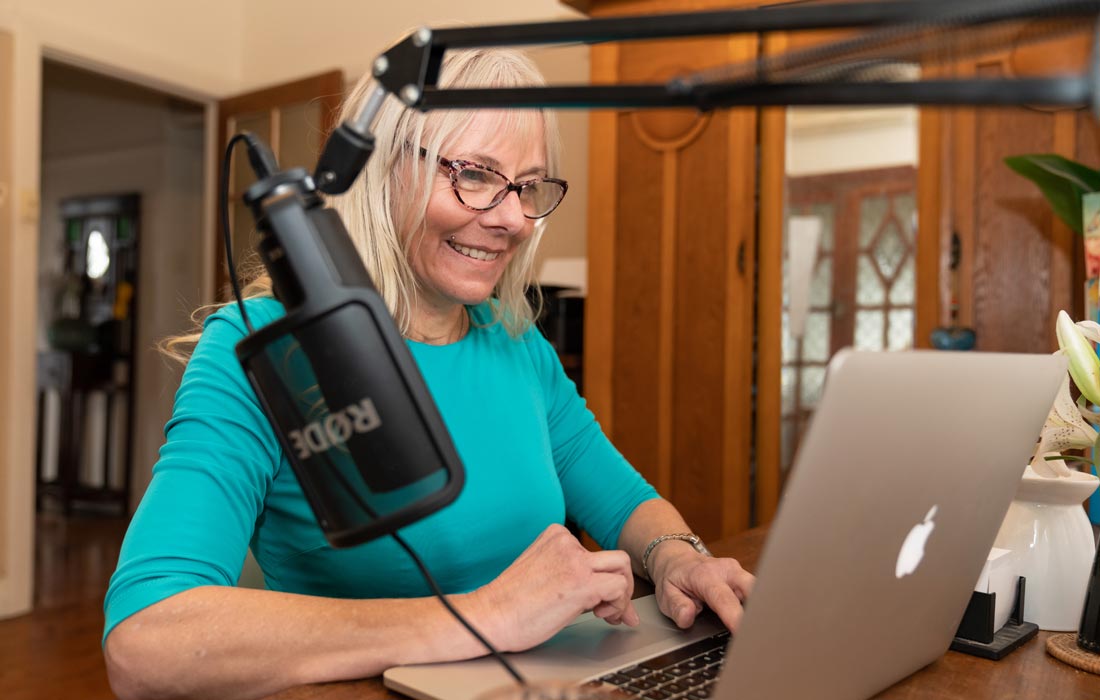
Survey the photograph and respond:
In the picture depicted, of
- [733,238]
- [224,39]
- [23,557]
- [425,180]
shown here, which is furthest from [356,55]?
[425,180]

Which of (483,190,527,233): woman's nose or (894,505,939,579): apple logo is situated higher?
(483,190,527,233): woman's nose

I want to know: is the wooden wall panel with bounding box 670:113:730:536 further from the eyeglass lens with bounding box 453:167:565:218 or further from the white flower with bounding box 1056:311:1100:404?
the white flower with bounding box 1056:311:1100:404

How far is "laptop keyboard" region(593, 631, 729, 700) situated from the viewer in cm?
75

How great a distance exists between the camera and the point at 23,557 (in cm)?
363

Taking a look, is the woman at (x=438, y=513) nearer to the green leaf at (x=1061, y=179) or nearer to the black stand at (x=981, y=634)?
the black stand at (x=981, y=634)

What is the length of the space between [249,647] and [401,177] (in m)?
0.61

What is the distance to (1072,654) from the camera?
2.98 feet

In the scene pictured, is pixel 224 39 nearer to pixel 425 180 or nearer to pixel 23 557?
pixel 23 557

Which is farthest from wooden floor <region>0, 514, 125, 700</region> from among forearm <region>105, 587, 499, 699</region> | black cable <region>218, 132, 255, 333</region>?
black cable <region>218, 132, 255, 333</region>

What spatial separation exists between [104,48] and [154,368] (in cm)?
269

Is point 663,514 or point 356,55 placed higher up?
point 356,55

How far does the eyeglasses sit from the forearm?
22.0 inches

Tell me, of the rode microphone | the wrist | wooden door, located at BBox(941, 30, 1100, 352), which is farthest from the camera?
wooden door, located at BBox(941, 30, 1100, 352)

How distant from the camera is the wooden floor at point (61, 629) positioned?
2932mm
